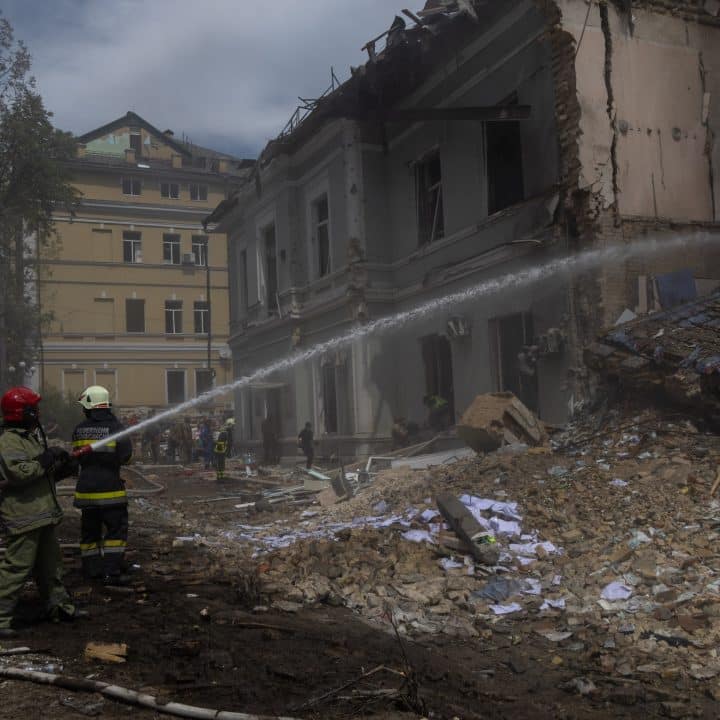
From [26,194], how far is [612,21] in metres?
24.2

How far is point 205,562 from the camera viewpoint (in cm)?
826

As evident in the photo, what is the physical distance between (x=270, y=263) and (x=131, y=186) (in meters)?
22.4

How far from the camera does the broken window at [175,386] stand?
4200 cm

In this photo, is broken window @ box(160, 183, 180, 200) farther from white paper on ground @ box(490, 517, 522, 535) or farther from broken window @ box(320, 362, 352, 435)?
white paper on ground @ box(490, 517, 522, 535)

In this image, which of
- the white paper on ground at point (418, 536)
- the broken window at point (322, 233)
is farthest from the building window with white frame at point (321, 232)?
the white paper on ground at point (418, 536)

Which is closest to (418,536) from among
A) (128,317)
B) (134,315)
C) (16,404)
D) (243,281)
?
(16,404)

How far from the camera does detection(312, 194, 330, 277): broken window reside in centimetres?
2127

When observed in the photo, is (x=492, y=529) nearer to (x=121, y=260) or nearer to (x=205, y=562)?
(x=205, y=562)

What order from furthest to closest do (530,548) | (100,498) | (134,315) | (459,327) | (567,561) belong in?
(134,315) → (459,327) → (530,548) → (567,561) → (100,498)

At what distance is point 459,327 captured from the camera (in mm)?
15367

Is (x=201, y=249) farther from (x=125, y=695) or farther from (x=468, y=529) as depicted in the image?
(x=125, y=695)

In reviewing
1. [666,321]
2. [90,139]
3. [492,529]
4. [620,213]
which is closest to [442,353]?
[620,213]

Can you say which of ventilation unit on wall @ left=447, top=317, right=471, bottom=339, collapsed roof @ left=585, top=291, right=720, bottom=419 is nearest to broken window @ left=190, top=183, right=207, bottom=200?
ventilation unit on wall @ left=447, top=317, right=471, bottom=339

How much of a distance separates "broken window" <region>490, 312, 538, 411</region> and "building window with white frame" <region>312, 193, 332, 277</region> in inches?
294
